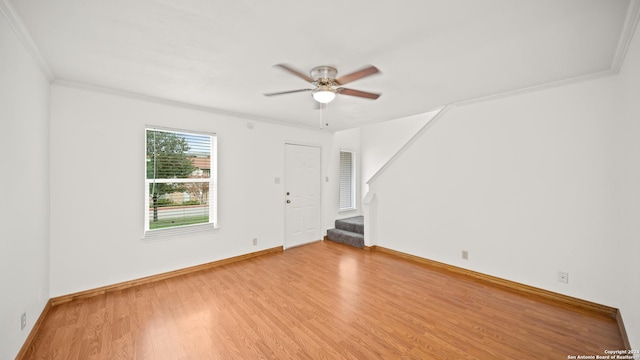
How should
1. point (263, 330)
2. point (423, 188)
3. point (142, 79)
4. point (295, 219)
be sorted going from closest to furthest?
1. point (263, 330)
2. point (142, 79)
3. point (423, 188)
4. point (295, 219)

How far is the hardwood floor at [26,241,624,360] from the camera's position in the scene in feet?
6.29

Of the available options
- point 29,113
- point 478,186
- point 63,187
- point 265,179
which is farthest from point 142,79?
point 478,186

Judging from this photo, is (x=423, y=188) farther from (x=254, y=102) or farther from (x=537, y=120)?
(x=254, y=102)

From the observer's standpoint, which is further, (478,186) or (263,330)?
(478,186)

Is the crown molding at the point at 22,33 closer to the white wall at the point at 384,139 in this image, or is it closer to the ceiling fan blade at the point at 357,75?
the ceiling fan blade at the point at 357,75

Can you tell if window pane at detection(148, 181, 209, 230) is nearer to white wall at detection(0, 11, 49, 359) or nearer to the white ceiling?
white wall at detection(0, 11, 49, 359)

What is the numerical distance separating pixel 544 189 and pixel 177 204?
4.56 meters

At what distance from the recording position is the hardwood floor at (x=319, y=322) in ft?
6.29

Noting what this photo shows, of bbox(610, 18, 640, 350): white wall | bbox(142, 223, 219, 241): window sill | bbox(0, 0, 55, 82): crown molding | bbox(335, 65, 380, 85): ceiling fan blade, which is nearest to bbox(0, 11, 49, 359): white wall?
bbox(0, 0, 55, 82): crown molding

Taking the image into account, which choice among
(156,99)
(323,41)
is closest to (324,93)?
(323,41)

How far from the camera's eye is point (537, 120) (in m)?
2.79

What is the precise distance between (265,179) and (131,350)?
2.79 m

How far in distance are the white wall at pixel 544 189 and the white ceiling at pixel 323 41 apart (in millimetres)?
374

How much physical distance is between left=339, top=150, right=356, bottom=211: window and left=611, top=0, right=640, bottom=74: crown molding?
4.22 metres
